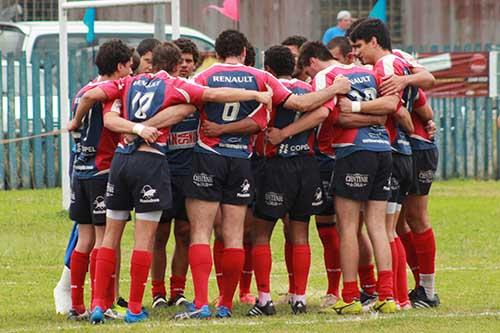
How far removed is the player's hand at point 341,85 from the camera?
11414 millimetres

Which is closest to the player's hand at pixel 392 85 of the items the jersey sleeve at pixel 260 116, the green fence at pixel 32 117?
the jersey sleeve at pixel 260 116

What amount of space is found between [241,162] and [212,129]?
0.35 metres

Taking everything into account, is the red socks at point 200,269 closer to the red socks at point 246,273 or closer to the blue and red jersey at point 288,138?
the blue and red jersey at point 288,138

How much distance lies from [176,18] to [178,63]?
4.93 meters

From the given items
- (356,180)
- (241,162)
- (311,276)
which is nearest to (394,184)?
(356,180)

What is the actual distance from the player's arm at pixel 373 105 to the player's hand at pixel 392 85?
0.16 feet

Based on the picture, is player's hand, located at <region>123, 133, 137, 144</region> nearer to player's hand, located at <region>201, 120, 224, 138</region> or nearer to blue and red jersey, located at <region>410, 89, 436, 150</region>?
player's hand, located at <region>201, 120, 224, 138</region>

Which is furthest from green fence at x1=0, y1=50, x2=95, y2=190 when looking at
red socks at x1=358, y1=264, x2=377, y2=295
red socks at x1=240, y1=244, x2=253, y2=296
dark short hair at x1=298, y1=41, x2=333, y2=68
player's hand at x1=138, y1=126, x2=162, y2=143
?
player's hand at x1=138, y1=126, x2=162, y2=143

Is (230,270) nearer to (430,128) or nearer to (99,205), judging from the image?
(99,205)

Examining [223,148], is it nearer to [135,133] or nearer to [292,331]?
[135,133]

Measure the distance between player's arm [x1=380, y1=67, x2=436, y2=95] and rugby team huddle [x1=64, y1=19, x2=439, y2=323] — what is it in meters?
0.01

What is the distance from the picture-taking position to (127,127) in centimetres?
1086

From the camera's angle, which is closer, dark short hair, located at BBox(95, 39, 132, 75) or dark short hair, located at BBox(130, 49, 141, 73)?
dark short hair, located at BBox(95, 39, 132, 75)

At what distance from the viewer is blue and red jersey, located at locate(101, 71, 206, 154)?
1095cm
